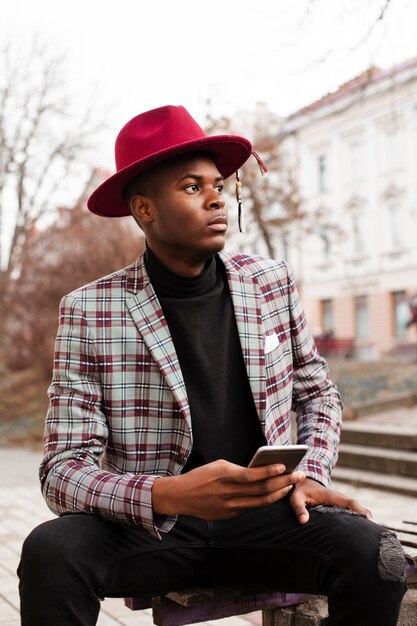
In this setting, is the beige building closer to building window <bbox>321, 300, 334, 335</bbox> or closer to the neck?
building window <bbox>321, 300, 334, 335</bbox>

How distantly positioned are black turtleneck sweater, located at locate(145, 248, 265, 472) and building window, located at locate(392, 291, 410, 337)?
32.7 m

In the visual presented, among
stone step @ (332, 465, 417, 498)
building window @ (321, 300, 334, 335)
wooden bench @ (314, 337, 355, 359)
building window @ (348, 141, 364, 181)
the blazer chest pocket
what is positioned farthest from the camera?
building window @ (321, 300, 334, 335)

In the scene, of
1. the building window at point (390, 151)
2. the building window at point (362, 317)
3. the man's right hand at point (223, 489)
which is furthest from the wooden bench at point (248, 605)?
the building window at point (362, 317)

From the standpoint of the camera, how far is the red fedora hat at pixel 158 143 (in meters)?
2.45

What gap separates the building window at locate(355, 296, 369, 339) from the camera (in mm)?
36844

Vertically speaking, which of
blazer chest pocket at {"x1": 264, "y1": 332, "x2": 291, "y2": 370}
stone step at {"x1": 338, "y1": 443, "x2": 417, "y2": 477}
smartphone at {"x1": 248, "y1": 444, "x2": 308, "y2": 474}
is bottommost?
stone step at {"x1": 338, "y1": 443, "x2": 417, "y2": 477}

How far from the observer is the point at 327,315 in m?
39.8

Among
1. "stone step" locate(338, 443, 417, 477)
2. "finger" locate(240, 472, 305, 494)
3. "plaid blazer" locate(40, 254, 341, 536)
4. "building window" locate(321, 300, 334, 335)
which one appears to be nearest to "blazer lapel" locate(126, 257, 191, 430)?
"plaid blazer" locate(40, 254, 341, 536)

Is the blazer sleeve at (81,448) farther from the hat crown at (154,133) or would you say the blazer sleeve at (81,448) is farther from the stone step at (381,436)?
the stone step at (381,436)

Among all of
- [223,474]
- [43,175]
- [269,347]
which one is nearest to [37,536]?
[223,474]

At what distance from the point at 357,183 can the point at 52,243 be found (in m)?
22.5

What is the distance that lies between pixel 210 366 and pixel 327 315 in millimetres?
37762

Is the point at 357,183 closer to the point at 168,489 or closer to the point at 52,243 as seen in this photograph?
the point at 52,243

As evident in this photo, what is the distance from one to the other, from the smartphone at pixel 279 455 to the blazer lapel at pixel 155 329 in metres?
0.41
